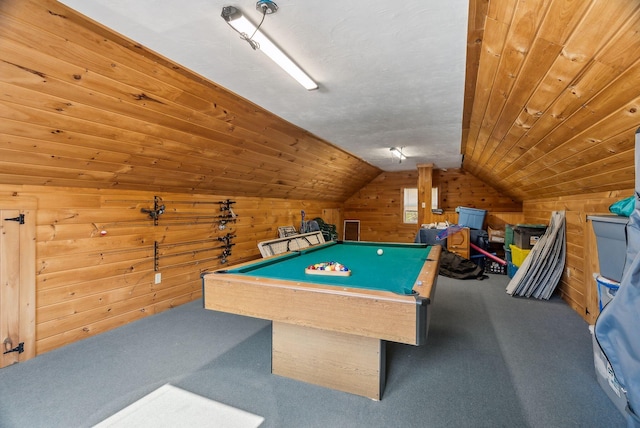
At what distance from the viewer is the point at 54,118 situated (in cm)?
202

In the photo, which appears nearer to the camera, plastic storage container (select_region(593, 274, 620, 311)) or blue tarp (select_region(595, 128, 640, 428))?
blue tarp (select_region(595, 128, 640, 428))

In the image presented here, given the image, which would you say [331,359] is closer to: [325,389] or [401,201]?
[325,389]

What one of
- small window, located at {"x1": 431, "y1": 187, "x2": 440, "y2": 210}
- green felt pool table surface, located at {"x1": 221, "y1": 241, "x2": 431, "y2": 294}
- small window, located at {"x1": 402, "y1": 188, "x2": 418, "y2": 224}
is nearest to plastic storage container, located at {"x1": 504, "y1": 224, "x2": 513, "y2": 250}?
small window, located at {"x1": 431, "y1": 187, "x2": 440, "y2": 210}

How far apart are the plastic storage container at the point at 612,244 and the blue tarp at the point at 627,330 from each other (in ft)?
3.60

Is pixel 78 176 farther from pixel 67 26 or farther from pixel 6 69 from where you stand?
pixel 67 26

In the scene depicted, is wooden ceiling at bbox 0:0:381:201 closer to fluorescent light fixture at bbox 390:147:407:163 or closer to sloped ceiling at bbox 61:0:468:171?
sloped ceiling at bbox 61:0:468:171

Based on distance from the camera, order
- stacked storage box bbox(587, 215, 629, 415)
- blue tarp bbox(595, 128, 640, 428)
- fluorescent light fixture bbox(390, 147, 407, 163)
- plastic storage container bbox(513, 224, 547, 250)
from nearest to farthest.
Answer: blue tarp bbox(595, 128, 640, 428), stacked storage box bbox(587, 215, 629, 415), plastic storage container bbox(513, 224, 547, 250), fluorescent light fixture bbox(390, 147, 407, 163)

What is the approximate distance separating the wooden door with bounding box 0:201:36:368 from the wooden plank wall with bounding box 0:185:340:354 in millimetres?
71

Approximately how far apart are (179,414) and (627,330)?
2157 millimetres

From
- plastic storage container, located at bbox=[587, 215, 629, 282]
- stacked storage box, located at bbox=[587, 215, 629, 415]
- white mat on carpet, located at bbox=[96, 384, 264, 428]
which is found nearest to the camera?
white mat on carpet, located at bbox=[96, 384, 264, 428]

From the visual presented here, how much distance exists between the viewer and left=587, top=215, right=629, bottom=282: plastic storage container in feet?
6.32

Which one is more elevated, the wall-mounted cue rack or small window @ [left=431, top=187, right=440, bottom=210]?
small window @ [left=431, top=187, right=440, bottom=210]

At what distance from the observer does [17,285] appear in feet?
7.60

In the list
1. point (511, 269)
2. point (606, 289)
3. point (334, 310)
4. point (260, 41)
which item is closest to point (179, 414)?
point (334, 310)
